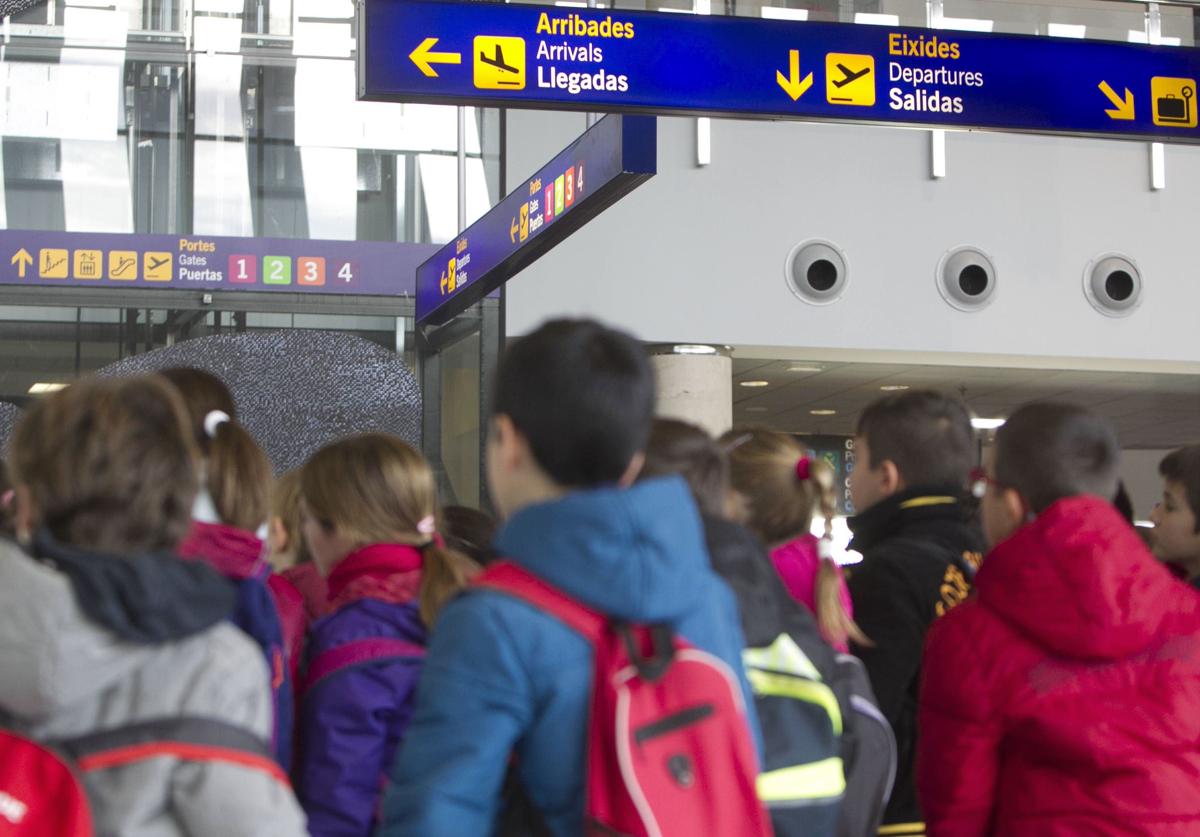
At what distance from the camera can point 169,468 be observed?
5.31 ft

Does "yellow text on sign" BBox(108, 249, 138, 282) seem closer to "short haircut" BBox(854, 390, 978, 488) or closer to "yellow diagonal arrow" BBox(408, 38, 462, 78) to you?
"yellow diagonal arrow" BBox(408, 38, 462, 78)

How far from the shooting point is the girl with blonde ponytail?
2.49 metres

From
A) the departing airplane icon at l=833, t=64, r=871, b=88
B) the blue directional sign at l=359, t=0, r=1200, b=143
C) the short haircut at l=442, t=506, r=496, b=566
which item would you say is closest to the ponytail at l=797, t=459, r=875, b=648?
the short haircut at l=442, t=506, r=496, b=566

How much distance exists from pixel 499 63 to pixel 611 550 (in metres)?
3.27

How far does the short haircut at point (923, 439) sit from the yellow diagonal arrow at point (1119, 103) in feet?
7.91

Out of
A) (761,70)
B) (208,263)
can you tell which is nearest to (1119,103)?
(761,70)

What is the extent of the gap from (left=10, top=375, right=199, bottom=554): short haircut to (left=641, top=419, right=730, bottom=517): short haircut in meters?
0.67

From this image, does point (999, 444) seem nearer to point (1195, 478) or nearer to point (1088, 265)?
point (1195, 478)

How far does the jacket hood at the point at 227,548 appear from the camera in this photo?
2.09 m

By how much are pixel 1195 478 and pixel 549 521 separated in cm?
206

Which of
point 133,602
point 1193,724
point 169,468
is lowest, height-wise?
point 1193,724

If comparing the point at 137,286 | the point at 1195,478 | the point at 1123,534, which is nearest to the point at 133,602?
the point at 1123,534

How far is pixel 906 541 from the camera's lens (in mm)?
2938

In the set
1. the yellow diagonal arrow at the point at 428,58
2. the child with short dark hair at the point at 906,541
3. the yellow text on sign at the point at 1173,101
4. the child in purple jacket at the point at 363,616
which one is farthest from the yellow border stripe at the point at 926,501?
the yellow text on sign at the point at 1173,101
